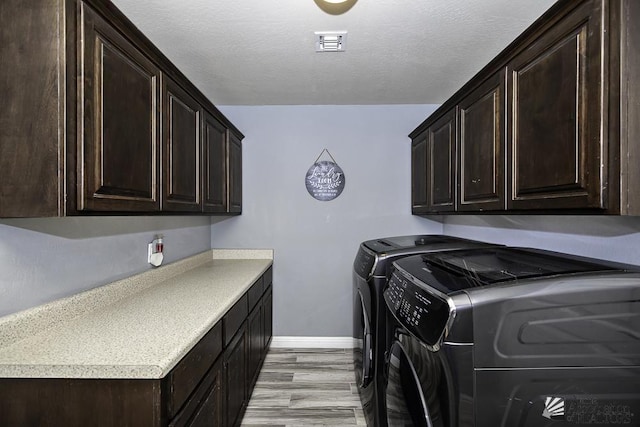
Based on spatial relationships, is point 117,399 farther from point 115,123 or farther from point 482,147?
point 482,147

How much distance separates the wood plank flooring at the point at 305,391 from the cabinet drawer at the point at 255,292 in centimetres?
67

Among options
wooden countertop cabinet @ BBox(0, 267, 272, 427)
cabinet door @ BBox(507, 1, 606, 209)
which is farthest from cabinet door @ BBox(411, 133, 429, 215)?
wooden countertop cabinet @ BBox(0, 267, 272, 427)

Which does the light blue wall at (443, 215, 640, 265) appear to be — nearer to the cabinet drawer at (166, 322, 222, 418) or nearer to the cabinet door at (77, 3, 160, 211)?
the cabinet drawer at (166, 322, 222, 418)

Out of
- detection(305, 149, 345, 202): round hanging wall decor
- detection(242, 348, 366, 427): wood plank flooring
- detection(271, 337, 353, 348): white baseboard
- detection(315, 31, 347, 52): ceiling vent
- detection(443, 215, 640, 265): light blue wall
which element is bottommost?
detection(242, 348, 366, 427): wood plank flooring

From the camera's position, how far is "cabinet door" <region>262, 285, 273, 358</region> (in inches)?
118

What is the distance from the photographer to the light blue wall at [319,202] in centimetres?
337

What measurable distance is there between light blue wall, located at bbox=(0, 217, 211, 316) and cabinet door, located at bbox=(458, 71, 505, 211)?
199cm

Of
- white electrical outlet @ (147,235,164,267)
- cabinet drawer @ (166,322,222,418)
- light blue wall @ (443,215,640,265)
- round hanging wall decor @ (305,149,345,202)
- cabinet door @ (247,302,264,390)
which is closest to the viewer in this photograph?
cabinet drawer @ (166,322,222,418)

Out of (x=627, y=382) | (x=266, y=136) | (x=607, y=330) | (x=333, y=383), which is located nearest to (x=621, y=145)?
(x=607, y=330)

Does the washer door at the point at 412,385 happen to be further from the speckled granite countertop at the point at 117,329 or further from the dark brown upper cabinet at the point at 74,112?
the dark brown upper cabinet at the point at 74,112

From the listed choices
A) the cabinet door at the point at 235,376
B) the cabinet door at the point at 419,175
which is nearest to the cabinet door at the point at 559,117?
the cabinet door at the point at 419,175

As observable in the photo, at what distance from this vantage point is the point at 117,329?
1406 millimetres

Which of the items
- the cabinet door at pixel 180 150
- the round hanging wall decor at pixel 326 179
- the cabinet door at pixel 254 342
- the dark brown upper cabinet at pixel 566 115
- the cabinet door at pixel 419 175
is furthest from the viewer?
the round hanging wall decor at pixel 326 179

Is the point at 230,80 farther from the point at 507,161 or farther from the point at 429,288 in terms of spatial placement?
the point at 429,288
